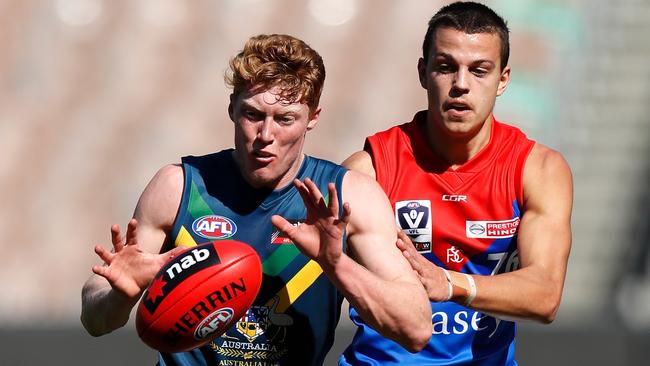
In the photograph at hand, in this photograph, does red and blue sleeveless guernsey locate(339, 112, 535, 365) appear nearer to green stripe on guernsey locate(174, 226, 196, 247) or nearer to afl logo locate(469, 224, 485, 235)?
afl logo locate(469, 224, 485, 235)

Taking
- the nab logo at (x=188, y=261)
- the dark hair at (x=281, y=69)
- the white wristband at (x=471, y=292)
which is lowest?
the white wristband at (x=471, y=292)

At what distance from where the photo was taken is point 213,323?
3.88m

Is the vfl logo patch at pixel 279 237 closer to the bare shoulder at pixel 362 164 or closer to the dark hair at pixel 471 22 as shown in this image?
the bare shoulder at pixel 362 164

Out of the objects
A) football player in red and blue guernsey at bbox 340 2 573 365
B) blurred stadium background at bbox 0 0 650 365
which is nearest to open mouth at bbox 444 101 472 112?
football player in red and blue guernsey at bbox 340 2 573 365

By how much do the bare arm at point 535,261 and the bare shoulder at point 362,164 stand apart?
64 cm

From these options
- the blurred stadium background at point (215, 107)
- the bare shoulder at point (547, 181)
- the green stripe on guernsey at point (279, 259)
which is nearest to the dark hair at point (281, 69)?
the green stripe on guernsey at point (279, 259)

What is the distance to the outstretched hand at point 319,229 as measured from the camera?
12.4 ft

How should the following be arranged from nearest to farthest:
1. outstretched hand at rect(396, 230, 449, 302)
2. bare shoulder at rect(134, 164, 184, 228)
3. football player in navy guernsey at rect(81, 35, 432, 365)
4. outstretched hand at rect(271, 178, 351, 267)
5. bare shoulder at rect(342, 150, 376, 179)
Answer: outstretched hand at rect(271, 178, 351, 267)
outstretched hand at rect(396, 230, 449, 302)
football player in navy guernsey at rect(81, 35, 432, 365)
bare shoulder at rect(134, 164, 184, 228)
bare shoulder at rect(342, 150, 376, 179)

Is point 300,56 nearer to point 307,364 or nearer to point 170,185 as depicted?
point 170,185

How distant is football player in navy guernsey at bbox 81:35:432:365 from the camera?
423 cm

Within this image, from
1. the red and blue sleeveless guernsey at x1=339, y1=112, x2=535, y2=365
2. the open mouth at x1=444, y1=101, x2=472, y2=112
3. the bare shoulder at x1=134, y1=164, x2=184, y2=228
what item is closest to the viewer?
the bare shoulder at x1=134, y1=164, x2=184, y2=228

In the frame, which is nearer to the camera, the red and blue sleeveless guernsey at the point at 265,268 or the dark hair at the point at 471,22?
the red and blue sleeveless guernsey at the point at 265,268

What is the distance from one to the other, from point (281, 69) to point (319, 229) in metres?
0.74

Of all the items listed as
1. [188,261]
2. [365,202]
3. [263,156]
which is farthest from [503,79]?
[188,261]
